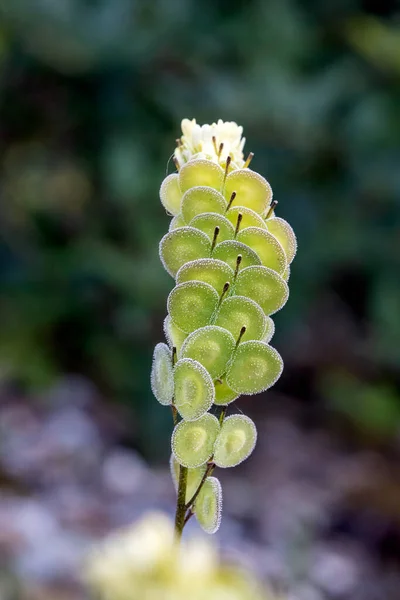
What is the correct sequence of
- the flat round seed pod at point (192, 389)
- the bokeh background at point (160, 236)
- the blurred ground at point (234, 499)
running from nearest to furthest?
the flat round seed pod at point (192, 389), the blurred ground at point (234, 499), the bokeh background at point (160, 236)

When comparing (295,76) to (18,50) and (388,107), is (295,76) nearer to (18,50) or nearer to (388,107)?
(388,107)

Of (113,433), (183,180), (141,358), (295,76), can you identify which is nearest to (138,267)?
(141,358)

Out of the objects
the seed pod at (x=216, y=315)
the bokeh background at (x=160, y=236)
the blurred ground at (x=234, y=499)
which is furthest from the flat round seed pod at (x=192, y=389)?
the bokeh background at (x=160, y=236)

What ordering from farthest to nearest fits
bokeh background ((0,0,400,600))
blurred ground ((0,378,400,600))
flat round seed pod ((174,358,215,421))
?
1. bokeh background ((0,0,400,600))
2. blurred ground ((0,378,400,600))
3. flat round seed pod ((174,358,215,421))

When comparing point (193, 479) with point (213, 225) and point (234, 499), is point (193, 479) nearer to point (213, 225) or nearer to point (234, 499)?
point (213, 225)

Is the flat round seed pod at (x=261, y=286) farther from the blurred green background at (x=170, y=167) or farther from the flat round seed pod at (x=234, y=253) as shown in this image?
the blurred green background at (x=170, y=167)

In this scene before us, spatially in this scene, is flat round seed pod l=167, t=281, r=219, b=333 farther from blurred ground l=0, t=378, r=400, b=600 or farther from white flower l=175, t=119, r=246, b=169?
blurred ground l=0, t=378, r=400, b=600

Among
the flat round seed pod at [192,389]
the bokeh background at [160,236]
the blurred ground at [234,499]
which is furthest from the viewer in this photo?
the bokeh background at [160,236]

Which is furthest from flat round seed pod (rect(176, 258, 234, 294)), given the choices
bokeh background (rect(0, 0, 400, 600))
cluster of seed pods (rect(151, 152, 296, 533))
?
bokeh background (rect(0, 0, 400, 600))

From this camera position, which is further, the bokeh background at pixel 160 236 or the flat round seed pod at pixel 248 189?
the bokeh background at pixel 160 236
